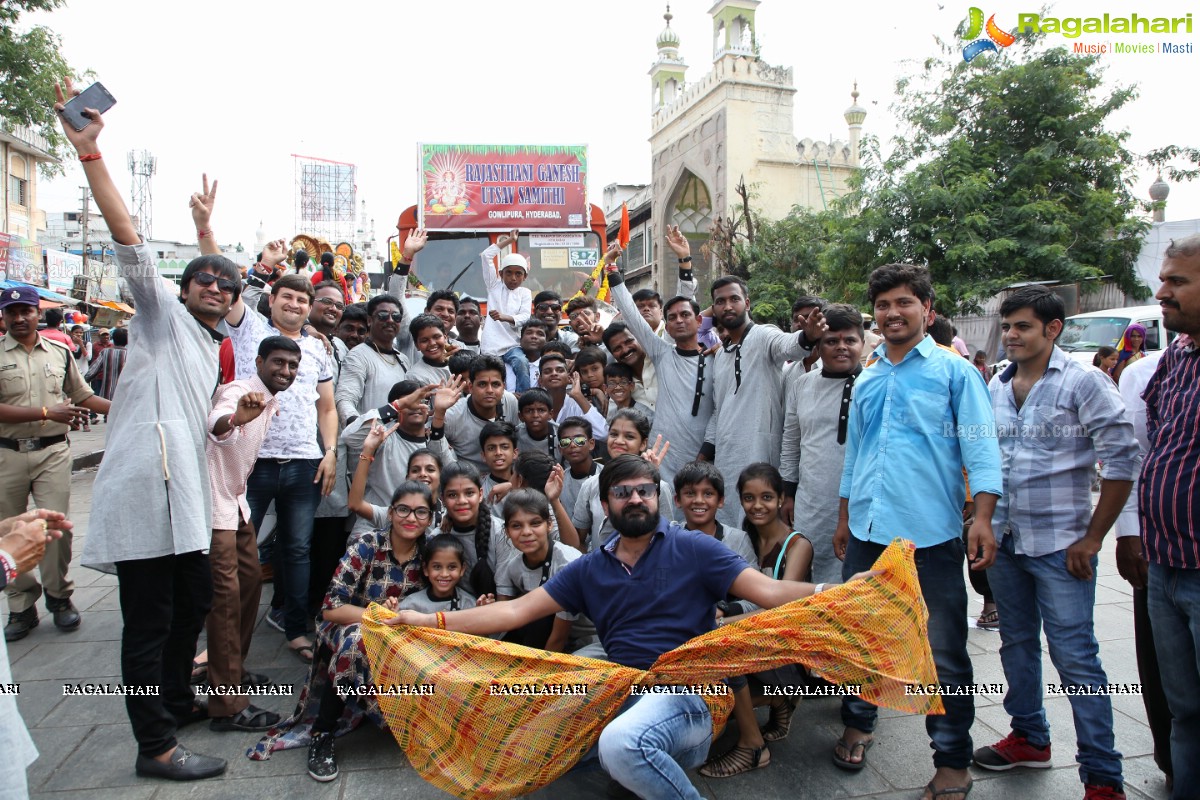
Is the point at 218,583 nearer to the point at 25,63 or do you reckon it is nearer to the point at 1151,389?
the point at 1151,389

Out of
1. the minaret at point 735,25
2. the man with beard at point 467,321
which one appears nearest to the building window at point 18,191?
the minaret at point 735,25

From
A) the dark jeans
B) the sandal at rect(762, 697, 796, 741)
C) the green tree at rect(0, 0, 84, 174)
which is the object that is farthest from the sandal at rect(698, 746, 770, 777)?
the green tree at rect(0, 0, 84, 174)

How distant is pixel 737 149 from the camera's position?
24.0 metres

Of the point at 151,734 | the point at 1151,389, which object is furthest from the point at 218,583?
the point at 1151,389

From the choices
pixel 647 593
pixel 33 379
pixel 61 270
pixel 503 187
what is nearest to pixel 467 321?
pixel 33 379

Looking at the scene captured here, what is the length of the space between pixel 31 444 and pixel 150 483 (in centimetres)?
246

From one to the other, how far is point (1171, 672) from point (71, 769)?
13.4 ft

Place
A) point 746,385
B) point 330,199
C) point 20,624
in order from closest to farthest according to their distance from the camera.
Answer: point 746,385
point 20,624
point 330,199

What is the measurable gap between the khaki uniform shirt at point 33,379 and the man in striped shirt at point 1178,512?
5.33 metres

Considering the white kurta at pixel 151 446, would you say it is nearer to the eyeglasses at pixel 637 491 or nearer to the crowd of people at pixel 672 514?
the crowd of people at pixel 672 514

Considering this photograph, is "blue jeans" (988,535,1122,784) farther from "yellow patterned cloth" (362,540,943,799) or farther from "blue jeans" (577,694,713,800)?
"blue jeans" (577,694,713,800)

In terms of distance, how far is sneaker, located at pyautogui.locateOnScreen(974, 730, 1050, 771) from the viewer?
2916 mm

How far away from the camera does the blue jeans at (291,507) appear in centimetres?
390

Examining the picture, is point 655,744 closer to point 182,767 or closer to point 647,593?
point 647,593
